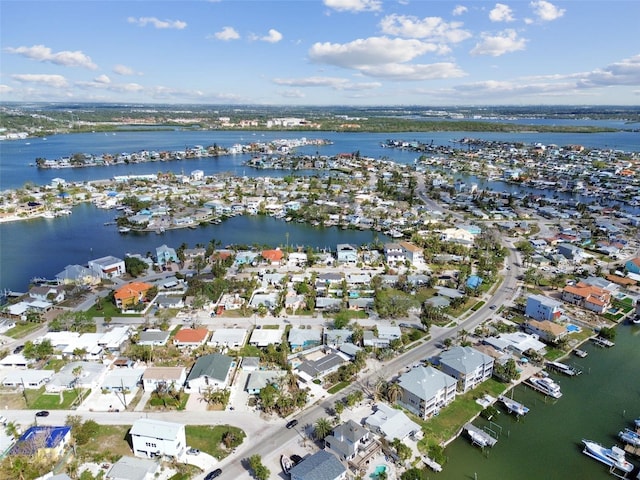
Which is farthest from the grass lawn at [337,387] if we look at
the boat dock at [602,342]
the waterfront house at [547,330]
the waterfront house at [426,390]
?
the boat dock at [602,342]

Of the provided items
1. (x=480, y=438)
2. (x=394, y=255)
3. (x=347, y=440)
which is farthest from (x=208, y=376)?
(x=394, y=255)

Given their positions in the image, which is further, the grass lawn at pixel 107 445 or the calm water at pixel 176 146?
the calm water at pixel 176 146

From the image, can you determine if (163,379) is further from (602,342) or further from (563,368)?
(602,342)

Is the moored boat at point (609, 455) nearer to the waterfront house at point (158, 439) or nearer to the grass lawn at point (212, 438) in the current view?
the grass lawn at point (212, 438)

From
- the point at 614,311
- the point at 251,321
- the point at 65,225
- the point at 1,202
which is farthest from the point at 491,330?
the point at 1,202

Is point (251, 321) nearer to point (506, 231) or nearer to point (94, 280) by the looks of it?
point (94, 280)

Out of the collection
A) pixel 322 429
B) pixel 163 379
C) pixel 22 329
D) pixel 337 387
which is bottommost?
pixel 22 329
